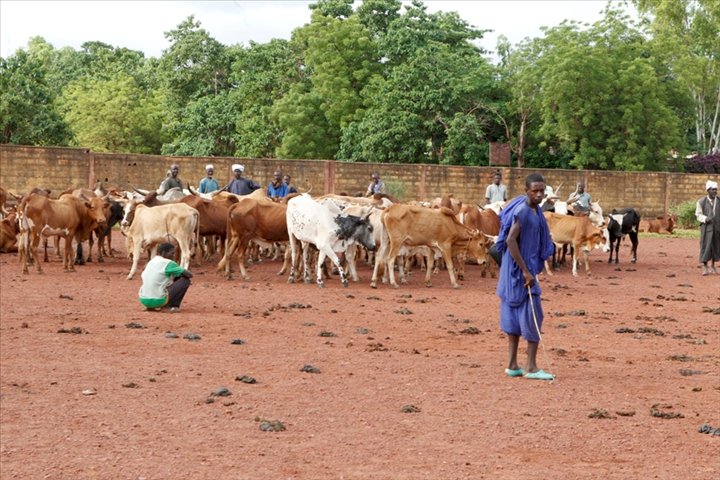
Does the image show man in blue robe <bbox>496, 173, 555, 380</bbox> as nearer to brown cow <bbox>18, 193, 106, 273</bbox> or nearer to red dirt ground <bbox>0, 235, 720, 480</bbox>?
red dirt ground <bbox>0, 235, 720, 480</bbox>

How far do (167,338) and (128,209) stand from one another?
8580 millimetres

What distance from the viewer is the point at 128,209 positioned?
20234 millimetres

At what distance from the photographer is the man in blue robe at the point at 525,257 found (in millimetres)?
9672

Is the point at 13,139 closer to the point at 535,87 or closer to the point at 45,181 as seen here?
the point at 45,181

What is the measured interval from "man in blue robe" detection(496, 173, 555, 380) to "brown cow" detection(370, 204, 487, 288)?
8.18 metres

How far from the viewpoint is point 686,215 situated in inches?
1502

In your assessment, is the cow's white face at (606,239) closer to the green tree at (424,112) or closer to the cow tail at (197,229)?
the cow tail at (197,229)

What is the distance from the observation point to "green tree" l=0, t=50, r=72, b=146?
41.5 metres

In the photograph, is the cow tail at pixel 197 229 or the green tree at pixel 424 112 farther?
the green tree at pixel 424 112

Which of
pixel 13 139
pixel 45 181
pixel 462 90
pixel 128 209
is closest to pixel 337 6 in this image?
pixel 462 90

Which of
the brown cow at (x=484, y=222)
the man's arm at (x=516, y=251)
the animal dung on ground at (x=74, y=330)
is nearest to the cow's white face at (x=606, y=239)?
the brown cow at (x=484, y=222)

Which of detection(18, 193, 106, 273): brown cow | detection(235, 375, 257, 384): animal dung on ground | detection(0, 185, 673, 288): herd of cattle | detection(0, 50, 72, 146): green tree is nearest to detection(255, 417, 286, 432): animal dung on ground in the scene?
detection(235, 375, 257, 384): animal dung on ground

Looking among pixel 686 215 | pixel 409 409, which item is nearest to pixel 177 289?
pixel 409 409

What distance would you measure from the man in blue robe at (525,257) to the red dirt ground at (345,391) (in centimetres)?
56
